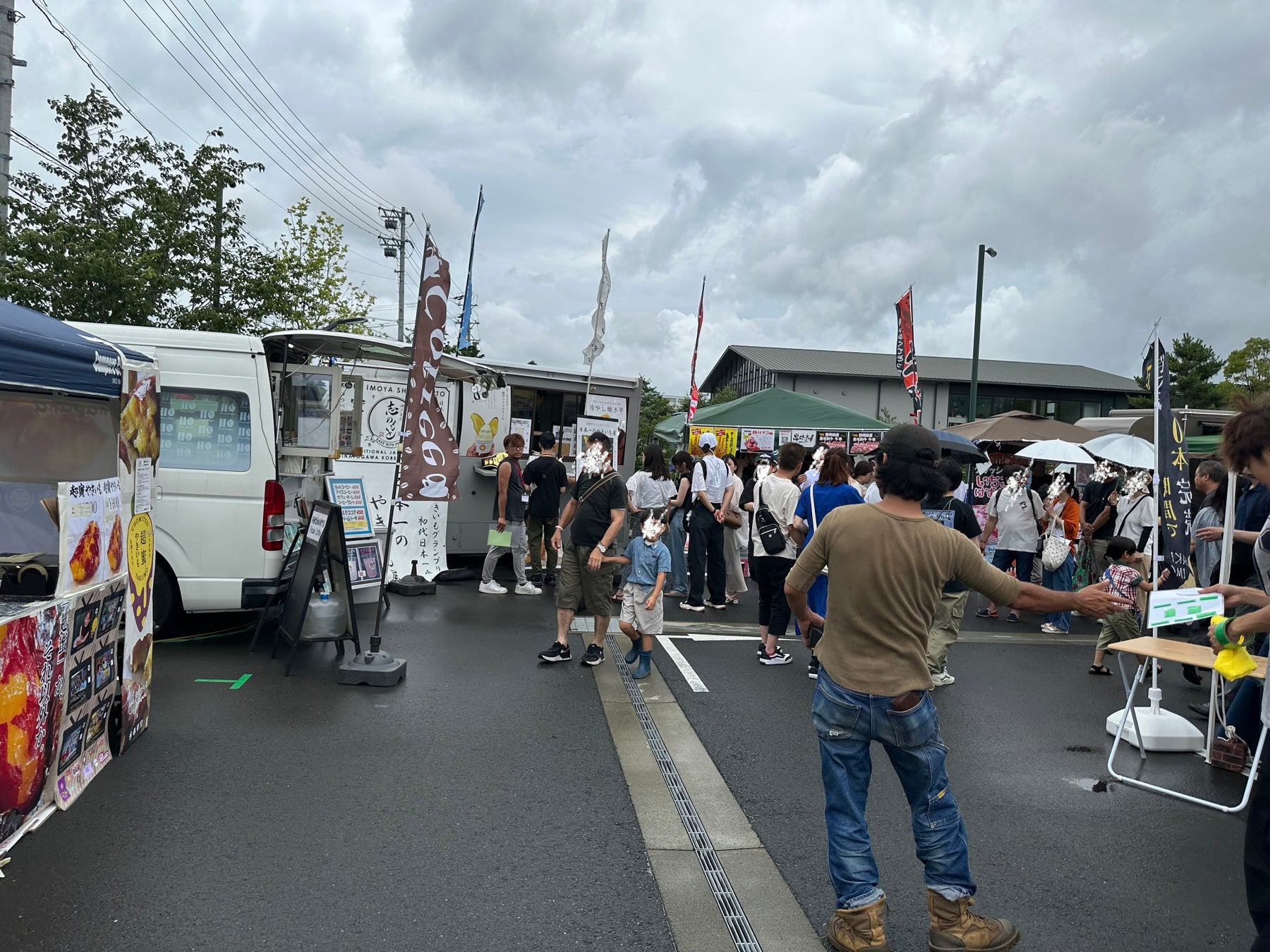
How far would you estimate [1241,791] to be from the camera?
16.0 feet

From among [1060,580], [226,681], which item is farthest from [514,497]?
[1060,580]

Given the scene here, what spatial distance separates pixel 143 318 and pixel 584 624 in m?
9.40

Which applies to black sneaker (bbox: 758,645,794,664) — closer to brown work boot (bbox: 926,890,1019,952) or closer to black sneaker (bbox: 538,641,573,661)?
black sneaker (bbox: 538,641,573,661)

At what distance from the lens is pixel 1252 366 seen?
35.6 metres

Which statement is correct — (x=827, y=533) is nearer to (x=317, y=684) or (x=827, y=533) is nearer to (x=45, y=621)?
(x=45, y=621)

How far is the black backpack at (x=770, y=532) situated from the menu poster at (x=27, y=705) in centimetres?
498

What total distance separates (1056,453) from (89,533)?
11.1 metres

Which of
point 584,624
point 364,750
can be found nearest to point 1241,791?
point 364,750

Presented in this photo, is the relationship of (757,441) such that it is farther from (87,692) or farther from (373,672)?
(87,692)

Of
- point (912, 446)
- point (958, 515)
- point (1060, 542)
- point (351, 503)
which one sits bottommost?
point (1060, 542)

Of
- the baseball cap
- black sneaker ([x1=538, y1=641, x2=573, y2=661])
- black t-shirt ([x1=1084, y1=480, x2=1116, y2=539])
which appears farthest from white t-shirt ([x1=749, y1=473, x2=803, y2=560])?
black t-shirt ([x1=1084, y1=480, x2=1116, y2=539])

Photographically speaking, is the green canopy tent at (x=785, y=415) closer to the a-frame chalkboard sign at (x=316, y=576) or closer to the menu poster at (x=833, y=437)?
the menu poster at (x=833, y=437)

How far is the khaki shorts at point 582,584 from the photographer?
6.88 metres

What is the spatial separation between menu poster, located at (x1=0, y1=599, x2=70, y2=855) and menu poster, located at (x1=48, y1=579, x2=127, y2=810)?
111 millimetres
